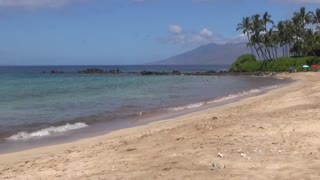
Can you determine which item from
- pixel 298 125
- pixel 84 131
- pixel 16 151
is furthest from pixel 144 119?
pixel 298 125

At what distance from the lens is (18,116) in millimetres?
20641

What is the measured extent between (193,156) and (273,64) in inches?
3209

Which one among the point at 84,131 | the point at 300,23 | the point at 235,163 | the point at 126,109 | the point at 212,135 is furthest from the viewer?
the point at 300,23

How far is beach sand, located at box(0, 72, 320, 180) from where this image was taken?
24.1ft

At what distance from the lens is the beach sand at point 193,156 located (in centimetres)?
735

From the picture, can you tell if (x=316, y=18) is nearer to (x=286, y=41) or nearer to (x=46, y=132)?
(x=286, y=41)

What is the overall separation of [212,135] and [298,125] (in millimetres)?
2263

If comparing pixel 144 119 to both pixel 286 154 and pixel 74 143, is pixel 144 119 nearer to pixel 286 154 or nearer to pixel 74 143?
pixel 74 143

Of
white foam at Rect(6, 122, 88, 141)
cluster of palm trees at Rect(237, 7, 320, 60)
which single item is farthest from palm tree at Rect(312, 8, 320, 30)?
white foam at Rect(6, 122, 88, 141)

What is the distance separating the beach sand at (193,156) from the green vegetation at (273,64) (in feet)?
222

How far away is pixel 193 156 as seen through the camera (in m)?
8.50

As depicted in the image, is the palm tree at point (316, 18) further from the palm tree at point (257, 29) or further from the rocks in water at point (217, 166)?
the rocks in water at point (217, 166)

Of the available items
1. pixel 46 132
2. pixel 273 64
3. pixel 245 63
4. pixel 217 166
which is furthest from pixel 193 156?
pixel 245 63

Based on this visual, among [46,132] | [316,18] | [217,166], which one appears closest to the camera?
[217,166]
